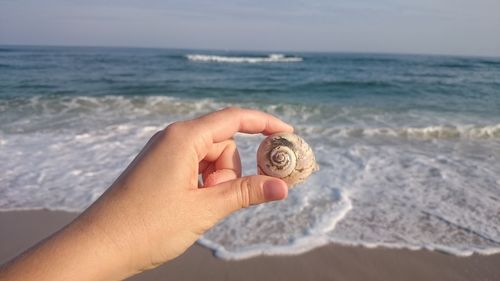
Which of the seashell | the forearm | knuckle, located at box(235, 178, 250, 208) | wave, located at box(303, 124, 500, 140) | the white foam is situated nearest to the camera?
the forearm

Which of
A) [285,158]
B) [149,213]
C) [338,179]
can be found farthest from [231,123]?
[338,179]

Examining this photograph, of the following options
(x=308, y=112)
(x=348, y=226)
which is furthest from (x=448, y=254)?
(x=308, y=112)

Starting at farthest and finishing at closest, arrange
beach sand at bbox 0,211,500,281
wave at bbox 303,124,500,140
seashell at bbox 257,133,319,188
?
wave at bbox 303,124,500,140 → beach sand at bbox 0,211,500,281 → seashell at bbox 257,133,319,188

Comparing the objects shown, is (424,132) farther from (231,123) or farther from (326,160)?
(231,123)

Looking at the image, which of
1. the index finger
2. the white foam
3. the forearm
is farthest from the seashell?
the white foam

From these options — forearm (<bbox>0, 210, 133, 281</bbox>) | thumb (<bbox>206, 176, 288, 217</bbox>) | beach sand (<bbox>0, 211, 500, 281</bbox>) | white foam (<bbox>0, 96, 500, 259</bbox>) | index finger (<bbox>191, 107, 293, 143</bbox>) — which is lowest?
beach sand (<bbox>0, 211, 500, 281</bbox>)

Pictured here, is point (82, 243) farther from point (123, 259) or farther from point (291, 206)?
point (291, 206)

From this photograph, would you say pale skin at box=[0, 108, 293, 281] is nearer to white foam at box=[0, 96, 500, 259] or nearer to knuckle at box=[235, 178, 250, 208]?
knuckle at box=[235, 178, 250, 208]

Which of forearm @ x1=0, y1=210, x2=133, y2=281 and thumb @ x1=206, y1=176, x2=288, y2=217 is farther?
thumb @ x1=206, y1=176, x2=288, y2=217
